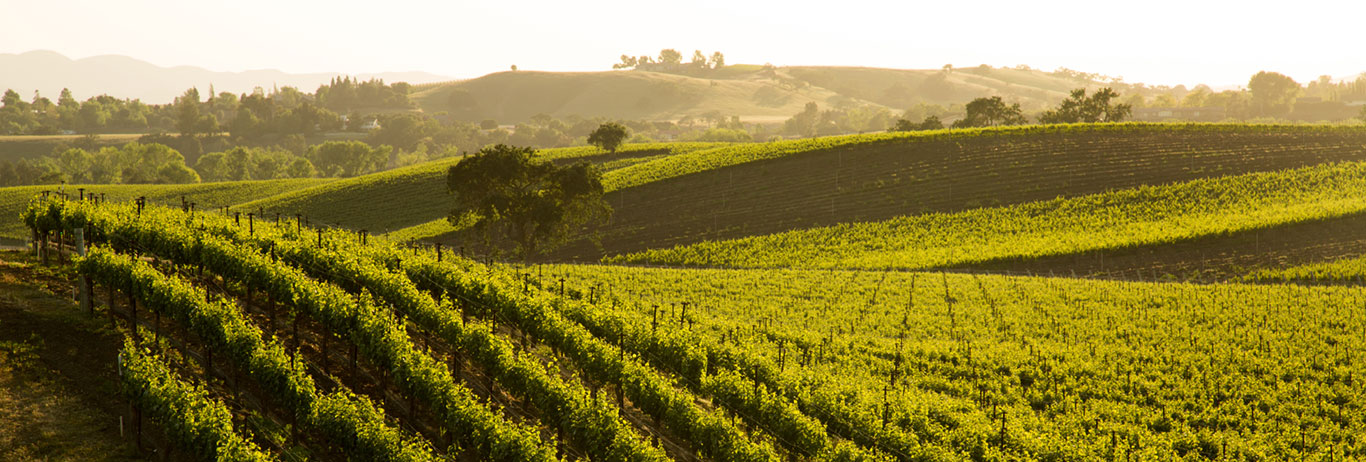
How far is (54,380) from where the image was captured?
24.1 meters

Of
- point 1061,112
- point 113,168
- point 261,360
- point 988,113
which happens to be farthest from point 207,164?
point 261,360

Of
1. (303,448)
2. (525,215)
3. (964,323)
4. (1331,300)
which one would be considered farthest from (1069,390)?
(525,215)

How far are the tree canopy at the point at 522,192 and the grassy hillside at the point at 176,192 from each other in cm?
5016

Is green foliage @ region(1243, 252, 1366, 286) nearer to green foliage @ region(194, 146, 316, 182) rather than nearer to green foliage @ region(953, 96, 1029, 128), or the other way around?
green foliage @ region(953, 96, 1029, 128)

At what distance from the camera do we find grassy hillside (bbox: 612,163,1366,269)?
2403 inches

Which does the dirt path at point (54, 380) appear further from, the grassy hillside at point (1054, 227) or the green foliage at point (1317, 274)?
the green foliage at point (1317, 274)

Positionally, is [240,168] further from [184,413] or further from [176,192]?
[184,413]

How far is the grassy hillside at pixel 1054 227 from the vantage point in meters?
61.0

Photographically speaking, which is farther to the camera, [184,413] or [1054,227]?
[1054,227]

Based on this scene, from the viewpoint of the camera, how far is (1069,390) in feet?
111

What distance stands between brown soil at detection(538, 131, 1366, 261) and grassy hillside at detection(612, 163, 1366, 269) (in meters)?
3.04

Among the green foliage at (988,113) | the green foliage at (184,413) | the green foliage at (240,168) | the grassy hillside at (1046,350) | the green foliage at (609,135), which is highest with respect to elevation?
the green foliage at (988,113)

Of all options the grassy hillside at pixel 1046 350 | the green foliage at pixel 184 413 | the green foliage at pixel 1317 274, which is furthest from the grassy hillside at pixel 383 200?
the green foliage at pixel 1317 274

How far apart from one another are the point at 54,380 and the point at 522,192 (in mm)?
37492
